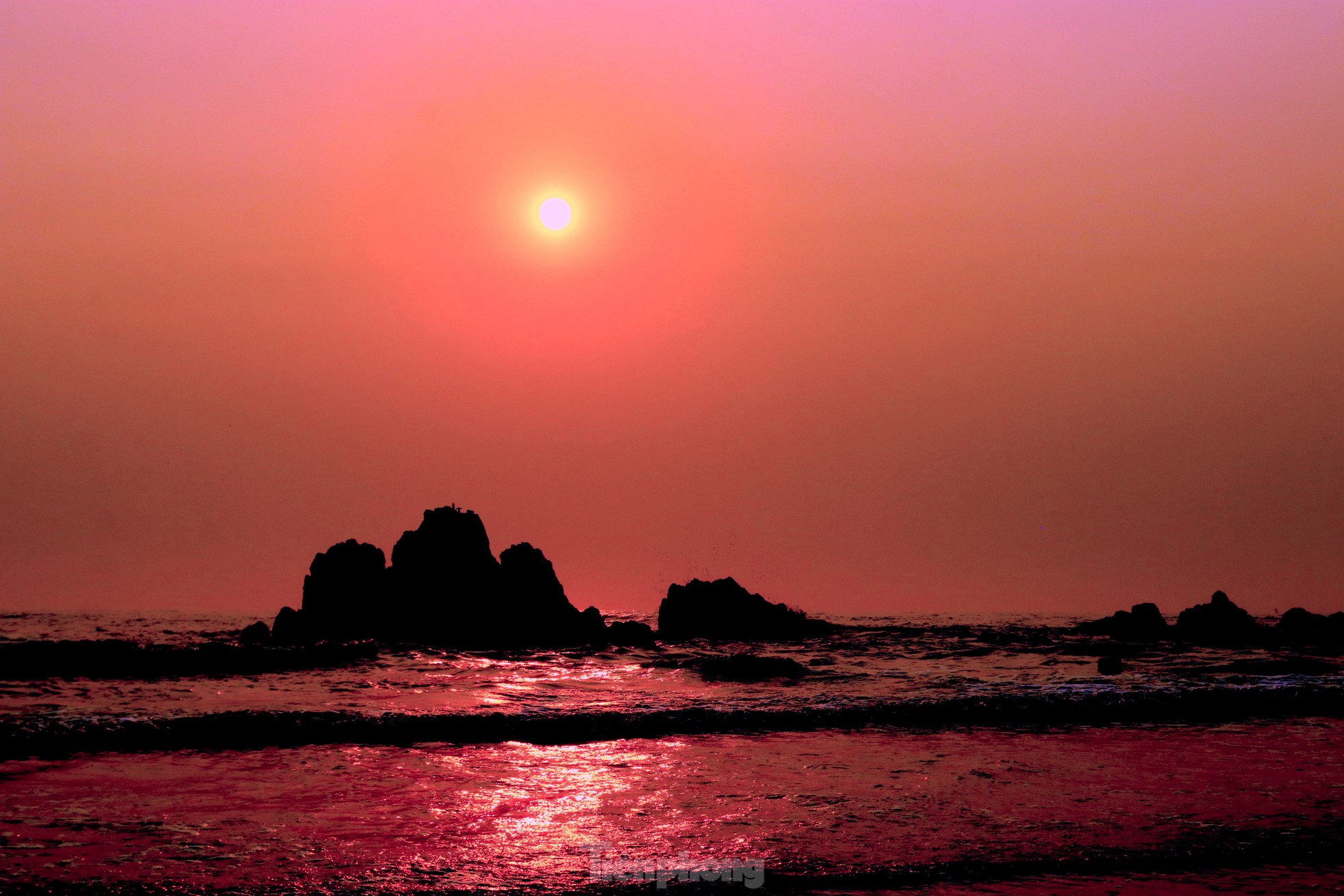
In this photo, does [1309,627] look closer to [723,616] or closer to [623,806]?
[723,616]

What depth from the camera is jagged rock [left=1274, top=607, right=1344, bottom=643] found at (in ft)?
170

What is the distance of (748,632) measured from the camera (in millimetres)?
57250

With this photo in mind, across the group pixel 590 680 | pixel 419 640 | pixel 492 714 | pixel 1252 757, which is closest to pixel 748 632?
pixel 419 640

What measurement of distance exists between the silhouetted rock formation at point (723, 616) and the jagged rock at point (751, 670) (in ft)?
70.8

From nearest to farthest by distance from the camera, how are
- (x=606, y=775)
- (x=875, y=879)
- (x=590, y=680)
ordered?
(x=875, y=879) → (x=606, y=775) → (x=590, y=680)

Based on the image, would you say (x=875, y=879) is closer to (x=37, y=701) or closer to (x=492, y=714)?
(x=492, y=714)

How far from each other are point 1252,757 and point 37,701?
83.4ft

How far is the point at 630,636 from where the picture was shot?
5041 cm

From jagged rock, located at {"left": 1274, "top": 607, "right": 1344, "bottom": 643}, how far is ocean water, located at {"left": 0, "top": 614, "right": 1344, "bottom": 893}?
80.7 feet

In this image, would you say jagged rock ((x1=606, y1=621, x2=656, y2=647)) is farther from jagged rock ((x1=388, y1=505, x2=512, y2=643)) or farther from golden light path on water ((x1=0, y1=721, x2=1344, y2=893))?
golden light path on water ((x1=0, y1=721, x2=1344, y2=893))

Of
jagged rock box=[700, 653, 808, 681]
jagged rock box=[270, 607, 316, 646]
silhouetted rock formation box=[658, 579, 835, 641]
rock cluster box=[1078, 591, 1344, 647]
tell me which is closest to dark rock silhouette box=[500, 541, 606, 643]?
silhouetted rock formation box=[658, 579, 835, 641]

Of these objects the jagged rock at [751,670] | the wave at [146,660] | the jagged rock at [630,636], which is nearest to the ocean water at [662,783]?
Answer: the wave at [146,660]

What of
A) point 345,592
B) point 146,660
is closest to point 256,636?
point 345,592

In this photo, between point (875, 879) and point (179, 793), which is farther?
point (179, 793)
